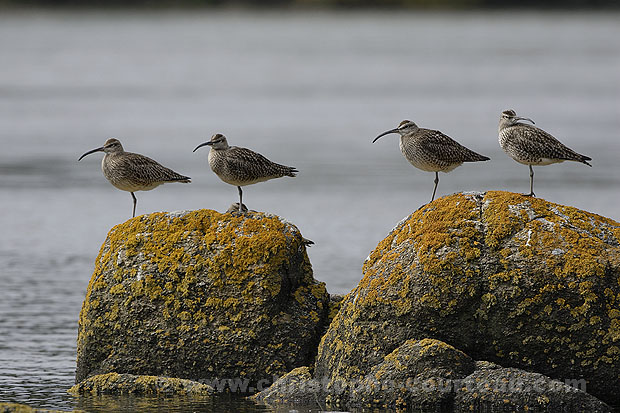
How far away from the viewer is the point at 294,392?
11.0 m

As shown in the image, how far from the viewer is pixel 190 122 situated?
49125 millimetres

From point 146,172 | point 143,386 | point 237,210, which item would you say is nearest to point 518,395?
point 143,386

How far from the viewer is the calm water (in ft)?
62.0

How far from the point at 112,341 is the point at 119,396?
2.06 feet

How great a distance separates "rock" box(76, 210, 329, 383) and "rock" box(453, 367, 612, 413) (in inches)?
84.0

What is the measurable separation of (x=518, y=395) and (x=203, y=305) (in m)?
3.49

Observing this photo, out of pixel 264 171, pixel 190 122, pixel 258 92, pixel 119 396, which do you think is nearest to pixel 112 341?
pixel 119 396

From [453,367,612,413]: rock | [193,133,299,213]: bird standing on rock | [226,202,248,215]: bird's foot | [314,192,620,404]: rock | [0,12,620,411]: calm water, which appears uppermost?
[0,12,620,411]: calm water

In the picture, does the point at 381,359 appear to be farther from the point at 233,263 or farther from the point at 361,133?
the point at 361,133

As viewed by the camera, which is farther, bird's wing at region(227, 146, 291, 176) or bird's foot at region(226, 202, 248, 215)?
bird's wing at region(227, 146, 291, 176)

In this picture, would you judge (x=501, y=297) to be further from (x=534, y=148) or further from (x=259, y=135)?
(x=259, y=135)

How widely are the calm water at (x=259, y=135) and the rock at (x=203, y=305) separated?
56 cm

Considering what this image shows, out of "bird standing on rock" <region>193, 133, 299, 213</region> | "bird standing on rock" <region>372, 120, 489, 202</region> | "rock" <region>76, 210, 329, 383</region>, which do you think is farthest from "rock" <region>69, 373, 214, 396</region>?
"bird standing on rock" <region>372, 120, 489, 202</region>

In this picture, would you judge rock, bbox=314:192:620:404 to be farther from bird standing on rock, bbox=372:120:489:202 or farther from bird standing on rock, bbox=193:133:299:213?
bird standing on rock, bbox=193:133:299:213
